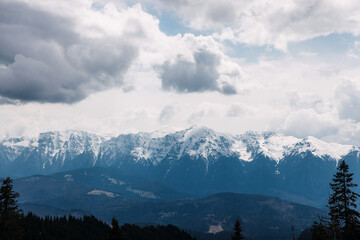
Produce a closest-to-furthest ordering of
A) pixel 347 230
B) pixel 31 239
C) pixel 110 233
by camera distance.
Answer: pixel 347 230
pixel 110 233
pixel 31 239

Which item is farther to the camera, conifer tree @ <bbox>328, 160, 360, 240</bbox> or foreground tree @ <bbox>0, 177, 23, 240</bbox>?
foreground tree @ <bbox>0, 177, 23, 240</bbox>

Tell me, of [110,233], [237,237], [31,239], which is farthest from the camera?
[31,239]

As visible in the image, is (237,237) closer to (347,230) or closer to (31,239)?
(347,230)

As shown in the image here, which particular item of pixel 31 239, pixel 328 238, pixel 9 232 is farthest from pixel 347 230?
pixel 31 239

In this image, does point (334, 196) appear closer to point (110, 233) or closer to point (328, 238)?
point (328, 238)

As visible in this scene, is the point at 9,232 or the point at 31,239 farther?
the point at 31,239

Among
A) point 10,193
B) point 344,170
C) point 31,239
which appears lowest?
point 31,239

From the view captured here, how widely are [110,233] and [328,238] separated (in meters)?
40.8

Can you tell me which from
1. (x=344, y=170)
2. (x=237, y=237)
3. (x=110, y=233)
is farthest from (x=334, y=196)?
(x=110, y=233)

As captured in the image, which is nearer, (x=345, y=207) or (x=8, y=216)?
(x=345, y=207)

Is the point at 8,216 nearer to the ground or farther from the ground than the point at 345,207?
nearer to the ground

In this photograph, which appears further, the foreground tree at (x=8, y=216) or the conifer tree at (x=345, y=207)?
the foreground tree at (x=8, y=216)

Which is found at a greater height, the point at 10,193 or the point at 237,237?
the point at 10,193

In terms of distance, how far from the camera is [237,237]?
313ft
